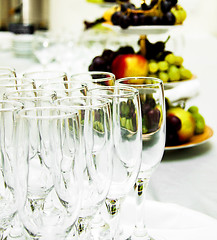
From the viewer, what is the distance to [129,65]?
42.1 inches

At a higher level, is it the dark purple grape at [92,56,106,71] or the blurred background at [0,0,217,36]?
the blurred background at [0,0,217,36]

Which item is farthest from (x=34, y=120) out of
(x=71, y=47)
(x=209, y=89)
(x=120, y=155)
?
(x=71, y=47)

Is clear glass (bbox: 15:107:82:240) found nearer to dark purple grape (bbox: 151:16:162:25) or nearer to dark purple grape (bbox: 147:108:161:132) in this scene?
dark purple grape (bbox: 147:108:161:132)

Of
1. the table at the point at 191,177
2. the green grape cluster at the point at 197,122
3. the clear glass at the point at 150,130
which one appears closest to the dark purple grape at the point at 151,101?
the clear glass at the point at 150,130

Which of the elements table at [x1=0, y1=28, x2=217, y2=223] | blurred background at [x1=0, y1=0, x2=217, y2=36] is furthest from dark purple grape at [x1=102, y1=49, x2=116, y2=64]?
blurred background at [x1=0, y1=0, x2=217, y2=36]

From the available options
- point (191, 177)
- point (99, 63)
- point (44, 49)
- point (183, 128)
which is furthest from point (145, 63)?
point (44, 49)

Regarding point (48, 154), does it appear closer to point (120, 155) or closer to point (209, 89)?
point (120, 155)

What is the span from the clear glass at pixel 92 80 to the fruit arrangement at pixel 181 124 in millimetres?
292

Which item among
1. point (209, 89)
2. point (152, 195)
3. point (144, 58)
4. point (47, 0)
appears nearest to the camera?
point (152, 195)

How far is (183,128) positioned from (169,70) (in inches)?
7.7

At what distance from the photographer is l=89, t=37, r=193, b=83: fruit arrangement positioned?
1079 mm

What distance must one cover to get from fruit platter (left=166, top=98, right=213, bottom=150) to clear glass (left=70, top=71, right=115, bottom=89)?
11.4 inches

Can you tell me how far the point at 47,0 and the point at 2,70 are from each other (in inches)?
179

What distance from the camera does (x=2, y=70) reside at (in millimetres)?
804
